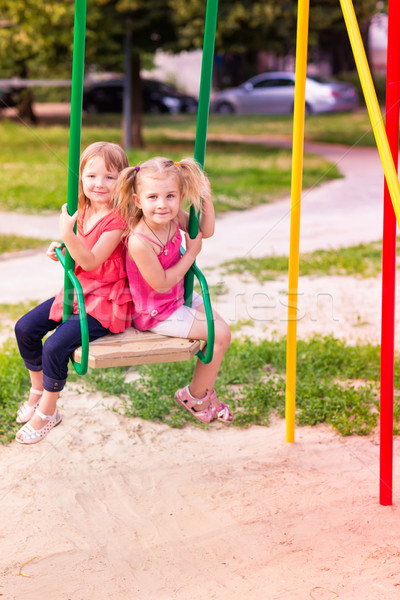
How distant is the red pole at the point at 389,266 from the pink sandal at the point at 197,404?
732mm

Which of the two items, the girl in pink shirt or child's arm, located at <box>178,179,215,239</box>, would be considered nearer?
the girl in pink shirt

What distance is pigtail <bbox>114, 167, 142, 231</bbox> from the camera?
2932 mm

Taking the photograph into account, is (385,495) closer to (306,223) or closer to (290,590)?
(290,590)

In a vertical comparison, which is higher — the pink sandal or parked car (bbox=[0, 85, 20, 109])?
parked car (bbox=[0, 85, 20, 109])

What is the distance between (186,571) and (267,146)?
13.4 meters

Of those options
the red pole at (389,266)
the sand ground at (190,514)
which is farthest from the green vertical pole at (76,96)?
the sand ground at (190,514)

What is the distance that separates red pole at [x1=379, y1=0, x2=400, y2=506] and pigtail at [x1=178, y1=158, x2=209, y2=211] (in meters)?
0.71

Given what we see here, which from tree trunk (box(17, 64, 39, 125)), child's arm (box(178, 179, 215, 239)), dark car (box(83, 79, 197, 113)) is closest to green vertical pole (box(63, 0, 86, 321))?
child's arm (box(178, 179, 215, 239))

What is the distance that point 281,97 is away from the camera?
65.8 feet

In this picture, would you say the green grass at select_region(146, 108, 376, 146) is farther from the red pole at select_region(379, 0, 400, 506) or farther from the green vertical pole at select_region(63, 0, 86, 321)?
the green vertical pole at select_region(63, 0, 86, 321)

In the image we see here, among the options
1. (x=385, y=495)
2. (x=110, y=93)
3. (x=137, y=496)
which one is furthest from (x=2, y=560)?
(x=110, y=93)

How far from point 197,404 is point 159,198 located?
3.06 feet

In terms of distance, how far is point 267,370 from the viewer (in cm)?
469

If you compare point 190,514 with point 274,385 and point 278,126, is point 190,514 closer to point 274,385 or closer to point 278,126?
point 274,385
